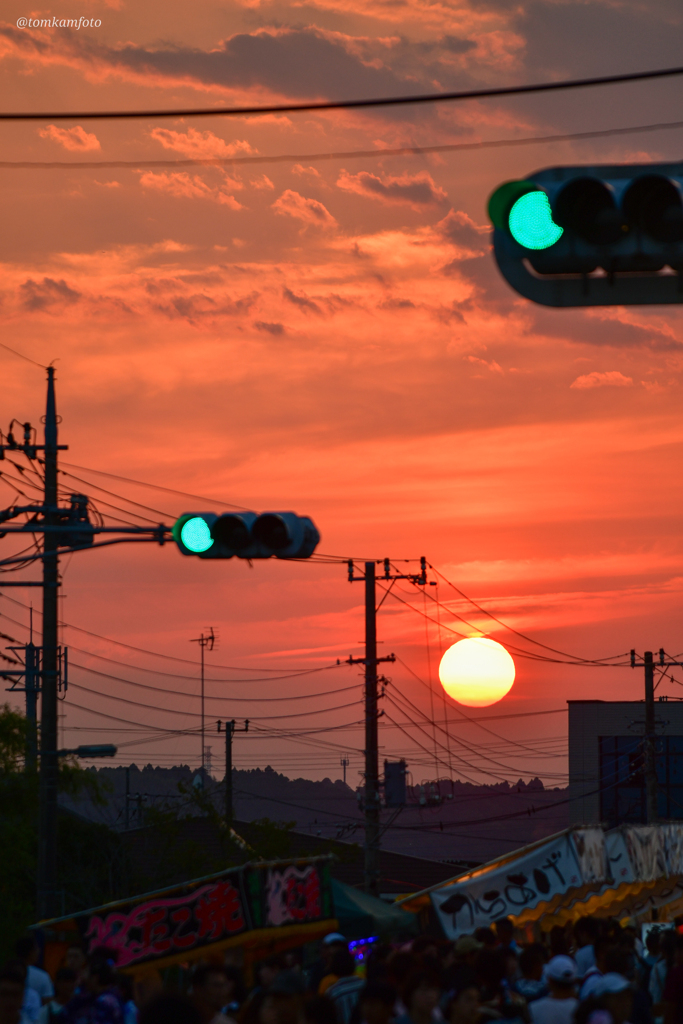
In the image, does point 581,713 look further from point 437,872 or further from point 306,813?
point 306,813

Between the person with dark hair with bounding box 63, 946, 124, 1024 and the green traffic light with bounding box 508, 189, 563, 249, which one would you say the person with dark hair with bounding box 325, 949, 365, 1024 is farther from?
the green traffic light with bounding box 508, 189, 563, 249

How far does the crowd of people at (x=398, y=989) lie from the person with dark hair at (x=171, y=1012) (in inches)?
58.9

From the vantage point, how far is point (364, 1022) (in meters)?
7.90

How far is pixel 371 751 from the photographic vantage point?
34.2m

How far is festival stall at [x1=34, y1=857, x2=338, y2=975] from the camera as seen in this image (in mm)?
13953

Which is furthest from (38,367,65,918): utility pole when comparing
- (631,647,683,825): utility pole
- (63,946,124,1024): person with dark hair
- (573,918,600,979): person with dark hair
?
(631,647,683,825): utility pole

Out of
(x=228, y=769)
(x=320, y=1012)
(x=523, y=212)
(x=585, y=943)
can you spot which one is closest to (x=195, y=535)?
(x=585, y=943)

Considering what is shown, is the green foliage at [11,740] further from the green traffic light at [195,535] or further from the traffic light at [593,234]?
the traffic light at [593,234]

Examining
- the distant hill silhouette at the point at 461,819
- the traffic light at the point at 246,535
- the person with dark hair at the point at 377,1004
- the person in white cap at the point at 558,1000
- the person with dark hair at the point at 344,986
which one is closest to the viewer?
the person with dark hair at the point at 377,1004

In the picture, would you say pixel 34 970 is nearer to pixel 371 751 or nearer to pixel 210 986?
pixel 210 986

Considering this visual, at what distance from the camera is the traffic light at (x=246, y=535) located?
12.0 metres

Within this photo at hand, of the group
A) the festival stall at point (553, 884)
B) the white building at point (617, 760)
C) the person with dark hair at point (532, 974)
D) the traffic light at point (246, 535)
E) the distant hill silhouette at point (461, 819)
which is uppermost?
the traffic light at point (246, 535)

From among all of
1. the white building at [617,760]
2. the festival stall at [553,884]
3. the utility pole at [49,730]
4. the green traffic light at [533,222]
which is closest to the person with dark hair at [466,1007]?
the green traffic light at [533,222]

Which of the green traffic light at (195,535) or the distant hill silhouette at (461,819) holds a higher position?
the green traffic light at (195,535)
